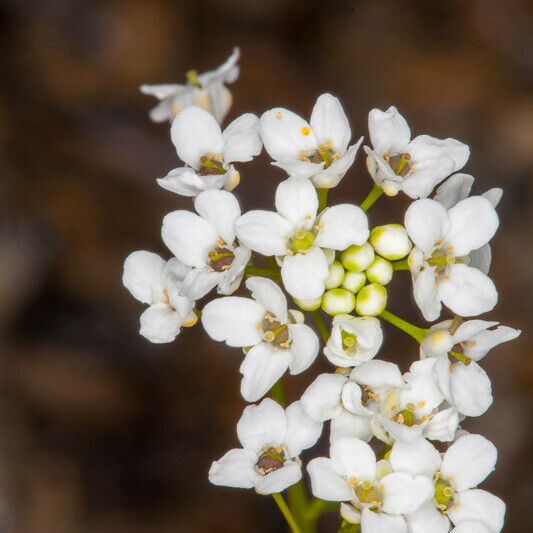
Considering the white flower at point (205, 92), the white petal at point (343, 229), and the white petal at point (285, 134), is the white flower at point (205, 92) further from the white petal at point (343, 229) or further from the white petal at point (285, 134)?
the white petal at point (343, 229)

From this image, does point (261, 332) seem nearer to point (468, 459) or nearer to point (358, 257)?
point (358, 257)

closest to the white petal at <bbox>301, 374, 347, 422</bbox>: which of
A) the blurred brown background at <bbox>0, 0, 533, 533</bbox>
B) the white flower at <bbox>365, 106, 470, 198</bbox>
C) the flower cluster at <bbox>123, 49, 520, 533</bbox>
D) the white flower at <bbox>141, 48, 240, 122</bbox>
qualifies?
the flower cluster at <bbox>123, 49, 520, 533</bbox>

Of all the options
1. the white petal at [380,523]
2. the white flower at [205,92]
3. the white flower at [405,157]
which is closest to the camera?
the white petal at [380,523]

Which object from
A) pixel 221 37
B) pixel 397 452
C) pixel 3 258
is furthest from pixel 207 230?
pixel 221 37

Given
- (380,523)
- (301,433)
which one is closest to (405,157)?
(301,433)

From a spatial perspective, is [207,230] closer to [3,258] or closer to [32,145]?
[3,258]

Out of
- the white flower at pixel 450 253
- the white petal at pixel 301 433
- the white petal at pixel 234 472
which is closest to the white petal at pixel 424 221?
the white flower at pixel 450 253

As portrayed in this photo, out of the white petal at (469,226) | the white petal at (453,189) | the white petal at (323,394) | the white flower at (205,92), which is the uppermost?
the white flower at (205,92)
